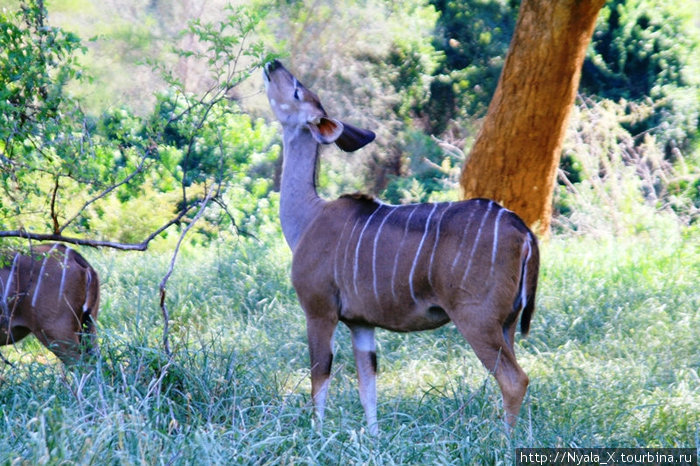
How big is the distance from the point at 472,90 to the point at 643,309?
858 cm

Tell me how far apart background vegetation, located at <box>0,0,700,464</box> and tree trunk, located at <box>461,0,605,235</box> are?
1.87 ft

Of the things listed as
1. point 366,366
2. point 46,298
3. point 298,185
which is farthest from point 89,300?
point 366,366

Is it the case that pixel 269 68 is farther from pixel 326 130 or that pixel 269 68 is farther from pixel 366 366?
pixel 366 366

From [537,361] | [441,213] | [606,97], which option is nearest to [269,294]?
[537,361]

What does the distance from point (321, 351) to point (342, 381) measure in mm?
683

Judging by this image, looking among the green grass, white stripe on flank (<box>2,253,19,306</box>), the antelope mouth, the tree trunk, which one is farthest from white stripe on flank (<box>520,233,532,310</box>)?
the tree trunk

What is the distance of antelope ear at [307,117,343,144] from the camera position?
4.51 meters

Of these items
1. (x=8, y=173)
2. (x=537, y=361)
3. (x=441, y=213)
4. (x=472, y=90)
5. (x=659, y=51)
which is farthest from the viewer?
(x=472, y=90)

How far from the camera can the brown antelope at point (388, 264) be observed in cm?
372

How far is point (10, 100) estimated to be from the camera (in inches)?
149

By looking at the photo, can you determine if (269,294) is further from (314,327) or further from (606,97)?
(606,97)

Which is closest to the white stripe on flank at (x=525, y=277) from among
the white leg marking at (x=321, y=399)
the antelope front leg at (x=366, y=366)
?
the antelope front leg at (x=366, y=366)

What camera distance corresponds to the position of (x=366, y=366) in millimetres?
4168

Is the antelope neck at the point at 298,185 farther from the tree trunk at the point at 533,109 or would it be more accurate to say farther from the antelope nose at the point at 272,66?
the tree trunk at the point at 533,109
